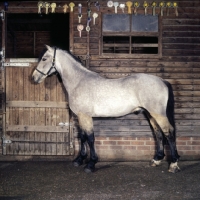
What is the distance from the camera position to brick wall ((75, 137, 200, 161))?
5.58 m

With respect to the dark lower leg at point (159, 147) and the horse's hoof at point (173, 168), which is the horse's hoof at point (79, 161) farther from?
the horse's hoof at point (173, 168)

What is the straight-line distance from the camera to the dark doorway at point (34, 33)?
9964mm

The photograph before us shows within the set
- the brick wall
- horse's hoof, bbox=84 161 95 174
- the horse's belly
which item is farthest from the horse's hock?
horse's hoof, bbox=84 161 95 174

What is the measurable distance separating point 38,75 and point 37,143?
1.51 metres

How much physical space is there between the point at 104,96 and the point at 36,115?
63.8 inches

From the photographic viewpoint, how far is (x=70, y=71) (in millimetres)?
5117

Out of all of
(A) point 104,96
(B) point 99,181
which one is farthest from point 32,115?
(B) point 99,181

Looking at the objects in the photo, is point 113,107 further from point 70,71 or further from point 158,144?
point 158,144

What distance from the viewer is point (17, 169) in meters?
5.00

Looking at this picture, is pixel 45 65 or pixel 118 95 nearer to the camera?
pixel 118 95

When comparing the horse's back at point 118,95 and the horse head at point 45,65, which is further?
the horse head at point 45,65

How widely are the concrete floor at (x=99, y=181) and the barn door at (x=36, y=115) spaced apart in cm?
40

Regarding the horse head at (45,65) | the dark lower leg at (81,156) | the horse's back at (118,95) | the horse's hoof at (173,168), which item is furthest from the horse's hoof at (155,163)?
the horse head at (45,65)

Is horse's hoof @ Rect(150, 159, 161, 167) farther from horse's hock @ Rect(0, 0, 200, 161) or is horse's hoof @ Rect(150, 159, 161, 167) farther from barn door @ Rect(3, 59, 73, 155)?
barn door @ Rect(3, 59, 73, 155)
